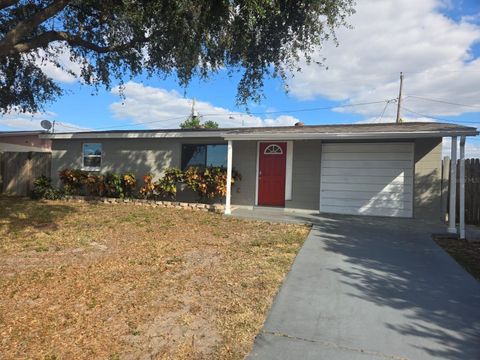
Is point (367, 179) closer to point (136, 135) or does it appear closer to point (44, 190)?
point (136, 135)

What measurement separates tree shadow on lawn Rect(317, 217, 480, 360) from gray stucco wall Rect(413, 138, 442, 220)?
178 cm

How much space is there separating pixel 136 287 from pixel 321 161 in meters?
8.03

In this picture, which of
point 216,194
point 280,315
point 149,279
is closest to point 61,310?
point 149,279

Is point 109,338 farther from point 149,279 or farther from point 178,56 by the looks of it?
point 178,56

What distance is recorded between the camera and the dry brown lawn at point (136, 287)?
11.7 feet

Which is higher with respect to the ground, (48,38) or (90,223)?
(48,38)

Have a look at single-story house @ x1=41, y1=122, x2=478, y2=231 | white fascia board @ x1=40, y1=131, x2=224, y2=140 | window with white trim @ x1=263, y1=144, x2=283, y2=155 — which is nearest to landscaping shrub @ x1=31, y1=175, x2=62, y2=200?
white fascia board @ x1=40, y1=131, x2=224, y2=140

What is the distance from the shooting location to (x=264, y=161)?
12352mm

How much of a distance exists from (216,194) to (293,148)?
9.51 feet

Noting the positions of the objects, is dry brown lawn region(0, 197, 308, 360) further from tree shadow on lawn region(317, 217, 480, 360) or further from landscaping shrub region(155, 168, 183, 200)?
Result: landscaping shrub region(155, 168, 183, 200)

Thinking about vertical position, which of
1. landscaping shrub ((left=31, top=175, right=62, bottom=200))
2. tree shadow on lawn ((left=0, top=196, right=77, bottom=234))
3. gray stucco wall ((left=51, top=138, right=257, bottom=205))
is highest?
gray stucco wall ((left=51, top=138, right=257, bottom=205))

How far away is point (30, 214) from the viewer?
1057cm

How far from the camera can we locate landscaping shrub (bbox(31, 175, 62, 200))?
14188mm

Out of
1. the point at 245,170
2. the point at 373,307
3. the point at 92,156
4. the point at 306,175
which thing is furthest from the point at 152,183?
the point at 373,307
